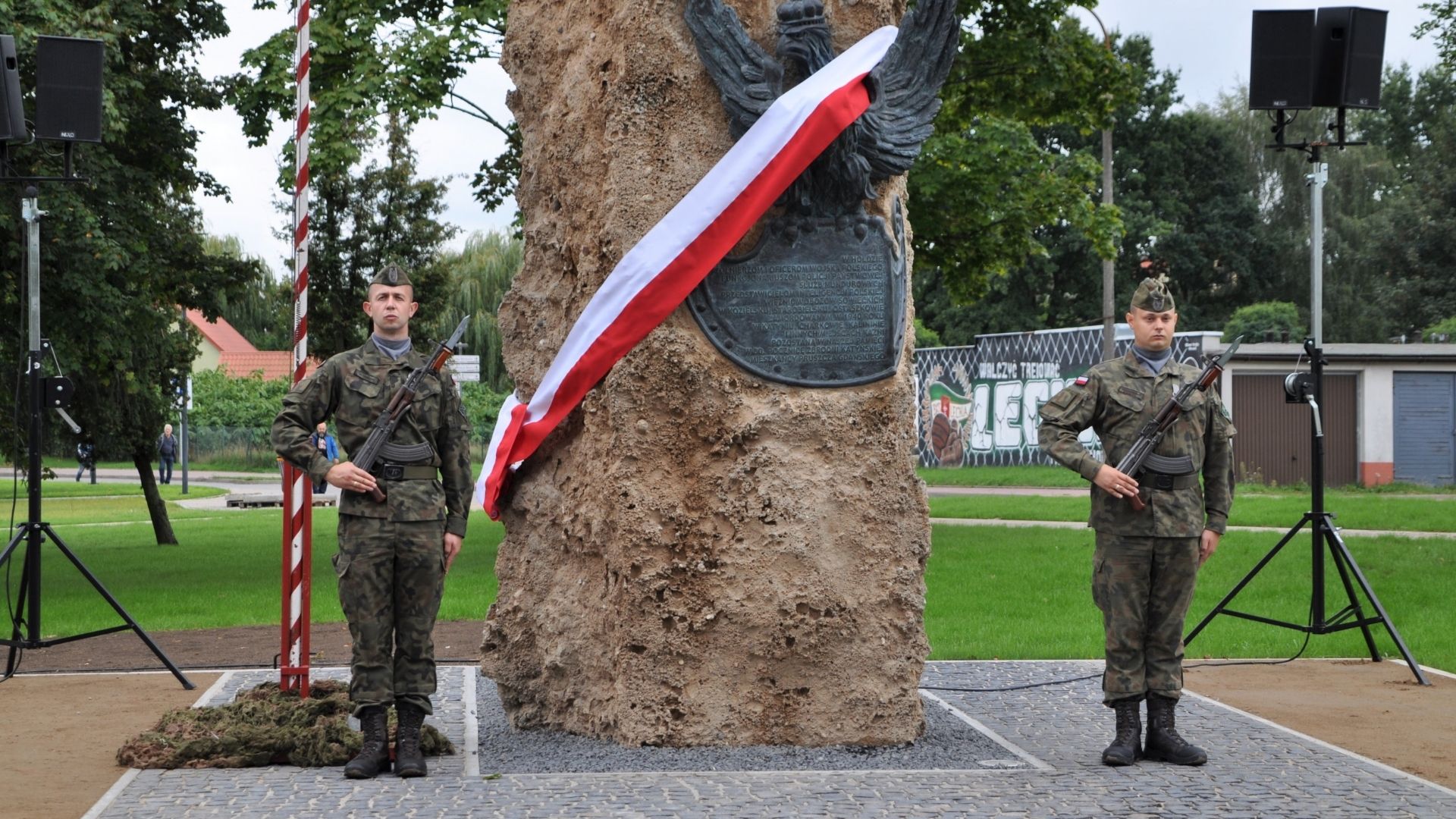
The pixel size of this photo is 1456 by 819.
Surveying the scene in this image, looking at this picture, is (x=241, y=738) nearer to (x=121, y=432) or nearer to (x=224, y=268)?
(x=224, y=268)

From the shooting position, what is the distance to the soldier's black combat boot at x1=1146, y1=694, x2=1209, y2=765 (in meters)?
6.28

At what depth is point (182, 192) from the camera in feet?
55.3

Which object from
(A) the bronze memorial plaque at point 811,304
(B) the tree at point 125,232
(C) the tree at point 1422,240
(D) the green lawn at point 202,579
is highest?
(C) the tree at point 1422,240

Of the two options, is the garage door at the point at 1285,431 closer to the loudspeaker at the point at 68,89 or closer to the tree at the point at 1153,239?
the tree at the point at 1153,239

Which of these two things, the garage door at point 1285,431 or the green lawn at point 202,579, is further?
the garage door at point 1285,431

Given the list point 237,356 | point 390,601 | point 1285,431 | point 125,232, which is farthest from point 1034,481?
point 237,356

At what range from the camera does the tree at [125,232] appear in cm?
1282

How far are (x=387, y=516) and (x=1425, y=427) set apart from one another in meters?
27.4

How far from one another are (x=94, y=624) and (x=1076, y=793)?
8717 mm

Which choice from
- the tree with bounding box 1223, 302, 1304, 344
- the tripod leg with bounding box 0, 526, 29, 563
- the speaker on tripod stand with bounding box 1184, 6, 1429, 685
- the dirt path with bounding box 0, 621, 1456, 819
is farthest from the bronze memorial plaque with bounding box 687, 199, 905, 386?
the tree with bounding box 1223, 302, 1304, 344

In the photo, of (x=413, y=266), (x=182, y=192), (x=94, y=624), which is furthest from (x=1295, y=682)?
(x=413, y=266)

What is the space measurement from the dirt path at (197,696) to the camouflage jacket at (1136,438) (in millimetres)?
1162

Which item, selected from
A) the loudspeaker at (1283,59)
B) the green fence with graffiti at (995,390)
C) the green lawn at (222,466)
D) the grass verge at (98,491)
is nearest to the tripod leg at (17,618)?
the loudspeaker at (1283,59)

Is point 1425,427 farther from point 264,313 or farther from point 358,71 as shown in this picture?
point 264,313
